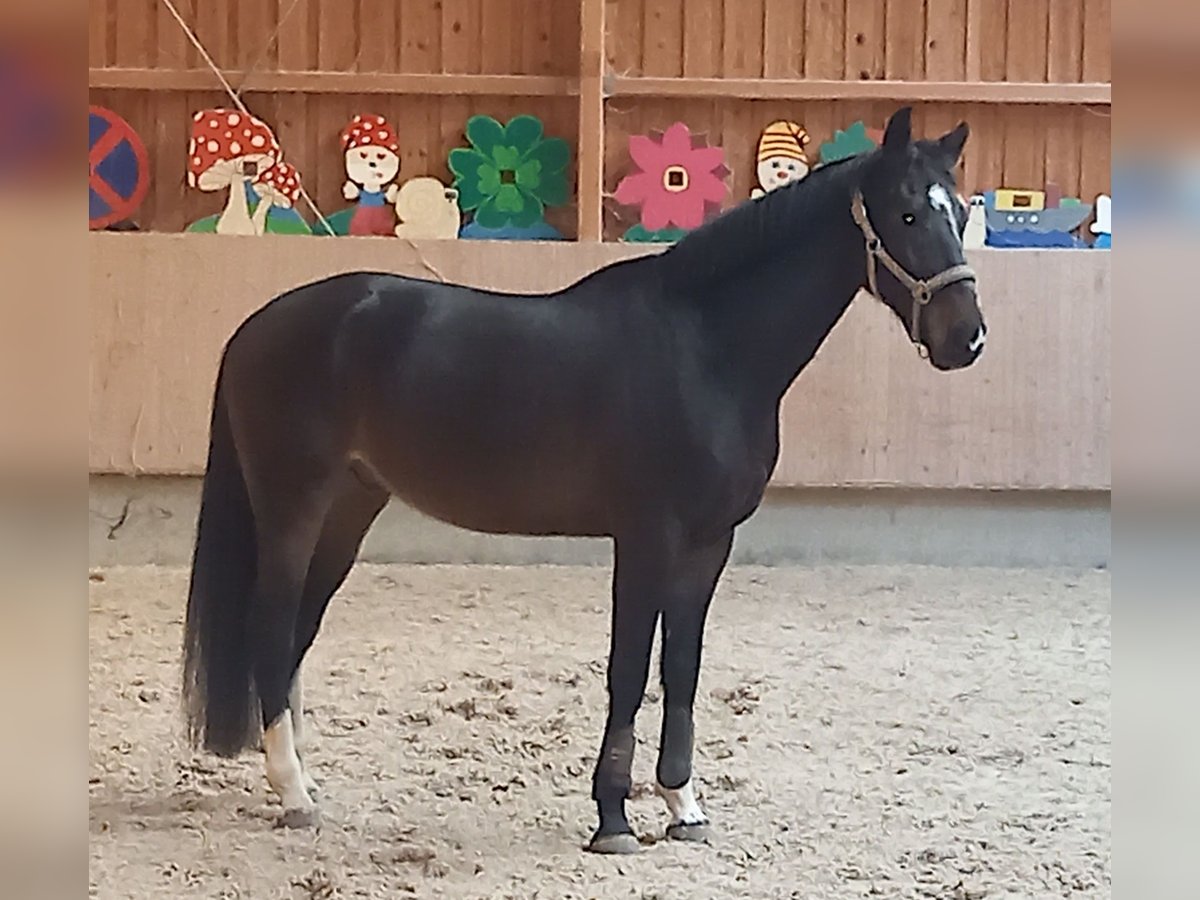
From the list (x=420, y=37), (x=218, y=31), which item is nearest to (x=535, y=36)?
(x=420, y=37)

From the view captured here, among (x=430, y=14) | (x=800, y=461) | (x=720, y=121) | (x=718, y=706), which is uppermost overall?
(x=430, y=14)

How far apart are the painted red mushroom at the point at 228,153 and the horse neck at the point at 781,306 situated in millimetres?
2581

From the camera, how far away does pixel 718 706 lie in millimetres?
2418

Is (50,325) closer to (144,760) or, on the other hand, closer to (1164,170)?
(1164,170)

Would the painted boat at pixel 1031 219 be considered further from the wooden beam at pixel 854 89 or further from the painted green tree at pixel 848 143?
the painted green tree at pixel 848 143

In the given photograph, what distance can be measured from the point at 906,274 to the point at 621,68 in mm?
2695

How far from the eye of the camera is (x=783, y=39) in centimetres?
403

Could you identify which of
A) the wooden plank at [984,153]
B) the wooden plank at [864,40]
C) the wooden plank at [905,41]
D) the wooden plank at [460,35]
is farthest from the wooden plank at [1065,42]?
the wooden plank at [460,35]

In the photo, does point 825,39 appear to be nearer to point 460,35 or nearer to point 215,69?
point 460,35

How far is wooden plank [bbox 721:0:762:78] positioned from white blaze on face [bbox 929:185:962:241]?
263cm

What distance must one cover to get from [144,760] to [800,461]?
7.38 ft

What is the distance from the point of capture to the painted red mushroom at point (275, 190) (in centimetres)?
390

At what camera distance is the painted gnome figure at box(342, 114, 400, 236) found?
397 cm

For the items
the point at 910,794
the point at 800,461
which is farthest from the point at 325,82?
the point at 910,794
